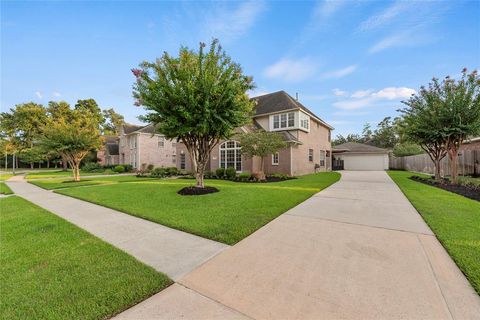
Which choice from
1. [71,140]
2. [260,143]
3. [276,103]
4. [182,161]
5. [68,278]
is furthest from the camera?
[182,161]

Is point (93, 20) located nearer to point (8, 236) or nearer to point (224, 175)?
point (8, 236)

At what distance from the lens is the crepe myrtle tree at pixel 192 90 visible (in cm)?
760

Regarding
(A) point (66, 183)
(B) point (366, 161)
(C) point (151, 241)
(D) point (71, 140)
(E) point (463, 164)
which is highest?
(D) point (71, 140)

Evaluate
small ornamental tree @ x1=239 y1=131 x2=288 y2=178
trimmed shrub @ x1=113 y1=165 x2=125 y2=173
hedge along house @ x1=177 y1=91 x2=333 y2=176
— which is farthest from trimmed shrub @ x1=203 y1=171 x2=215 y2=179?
trimmed shrub @ x1=113 y1=165 x2=125 y2=173

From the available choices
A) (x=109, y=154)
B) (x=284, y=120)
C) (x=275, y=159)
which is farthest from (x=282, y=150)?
(x=109, y=154)

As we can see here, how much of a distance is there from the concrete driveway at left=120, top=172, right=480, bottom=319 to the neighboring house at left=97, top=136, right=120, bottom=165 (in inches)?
1419

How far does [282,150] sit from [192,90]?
1082cm

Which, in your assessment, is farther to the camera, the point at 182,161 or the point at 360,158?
the point at 360,158

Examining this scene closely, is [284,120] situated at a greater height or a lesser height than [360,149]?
greater

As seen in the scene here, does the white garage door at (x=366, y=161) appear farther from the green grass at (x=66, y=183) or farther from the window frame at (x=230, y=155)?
the green grass at (x=66, y=183)

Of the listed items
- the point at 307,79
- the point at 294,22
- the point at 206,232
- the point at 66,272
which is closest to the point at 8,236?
the point at 66,272

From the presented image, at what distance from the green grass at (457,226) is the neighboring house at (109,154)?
3725 centimetres

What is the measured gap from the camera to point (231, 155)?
57.4ft

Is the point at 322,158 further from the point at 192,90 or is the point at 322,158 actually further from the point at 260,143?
the point at 192,90
